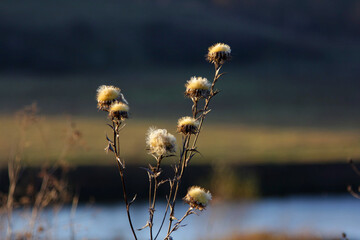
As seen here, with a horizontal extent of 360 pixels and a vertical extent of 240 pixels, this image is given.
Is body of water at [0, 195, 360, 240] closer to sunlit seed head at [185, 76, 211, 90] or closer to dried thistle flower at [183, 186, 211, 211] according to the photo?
dried thistle flower at [183, 186, 211, 211]

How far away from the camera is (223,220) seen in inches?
444

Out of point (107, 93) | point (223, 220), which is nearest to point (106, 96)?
point (107, 93)

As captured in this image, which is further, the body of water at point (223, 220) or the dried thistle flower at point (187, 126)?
the body of water at point (223, 220)

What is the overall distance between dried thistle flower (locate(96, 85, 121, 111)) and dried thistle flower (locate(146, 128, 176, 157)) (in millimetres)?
261

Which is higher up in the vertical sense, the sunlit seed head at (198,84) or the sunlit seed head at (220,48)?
the sunlit seed head at (220,48)

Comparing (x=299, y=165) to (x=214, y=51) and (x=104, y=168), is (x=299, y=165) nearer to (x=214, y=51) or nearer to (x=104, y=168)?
(x=104, y=168)

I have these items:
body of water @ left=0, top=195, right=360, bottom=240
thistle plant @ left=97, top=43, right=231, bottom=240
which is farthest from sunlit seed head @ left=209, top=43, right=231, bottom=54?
body of water @ left=0, top=195, right=360, bottom=240

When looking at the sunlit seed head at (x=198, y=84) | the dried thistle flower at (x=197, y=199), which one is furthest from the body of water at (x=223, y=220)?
the sunlit seed head at (x=198, y=84)

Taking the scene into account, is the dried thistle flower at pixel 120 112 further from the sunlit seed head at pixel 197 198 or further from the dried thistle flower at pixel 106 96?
the sunlit seed head at pixel 197 198

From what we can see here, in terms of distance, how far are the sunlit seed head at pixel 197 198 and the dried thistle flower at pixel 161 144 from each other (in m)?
0.21

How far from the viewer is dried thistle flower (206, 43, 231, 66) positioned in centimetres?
264

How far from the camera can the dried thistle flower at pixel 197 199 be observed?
2.38 m

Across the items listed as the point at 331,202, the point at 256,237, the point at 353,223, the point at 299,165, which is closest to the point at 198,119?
the point at 256,237

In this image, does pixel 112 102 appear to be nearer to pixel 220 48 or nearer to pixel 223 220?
pixel 220 48
